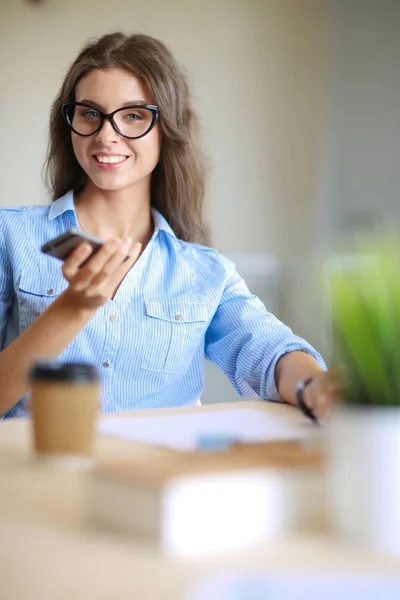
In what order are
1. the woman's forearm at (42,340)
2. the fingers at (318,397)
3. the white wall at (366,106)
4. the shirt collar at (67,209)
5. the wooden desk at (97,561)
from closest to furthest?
the wooden desk at (97,561) < the fingers at (318,397) < the woman's forearm at (42,340) < the shirt collar at (67,209) < the white wall at (366,106)

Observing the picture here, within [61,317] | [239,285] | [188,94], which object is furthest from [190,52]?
[61,317]

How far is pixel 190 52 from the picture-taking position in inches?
158

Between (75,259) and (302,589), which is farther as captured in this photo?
(75,259)

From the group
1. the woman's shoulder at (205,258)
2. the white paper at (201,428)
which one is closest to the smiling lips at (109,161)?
the woman's shoulder at (205,258)

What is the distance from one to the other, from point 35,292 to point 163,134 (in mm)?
473

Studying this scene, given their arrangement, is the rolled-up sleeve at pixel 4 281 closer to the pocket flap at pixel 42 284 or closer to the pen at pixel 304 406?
the pocket flap at pixel 42 284

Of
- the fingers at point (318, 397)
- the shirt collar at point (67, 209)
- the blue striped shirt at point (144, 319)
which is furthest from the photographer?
the shirt collar at point (67, 209)

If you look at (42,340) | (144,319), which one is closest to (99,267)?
(42,340)

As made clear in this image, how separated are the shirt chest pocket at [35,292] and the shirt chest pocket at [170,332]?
20 cm

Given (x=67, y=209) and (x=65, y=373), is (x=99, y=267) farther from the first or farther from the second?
(x=67, y=209)

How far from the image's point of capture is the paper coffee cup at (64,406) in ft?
2.82

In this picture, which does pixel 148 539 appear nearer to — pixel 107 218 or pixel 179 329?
pixel 179 329

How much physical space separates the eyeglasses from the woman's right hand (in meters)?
0.59

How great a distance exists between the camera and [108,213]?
1950 millimetres
